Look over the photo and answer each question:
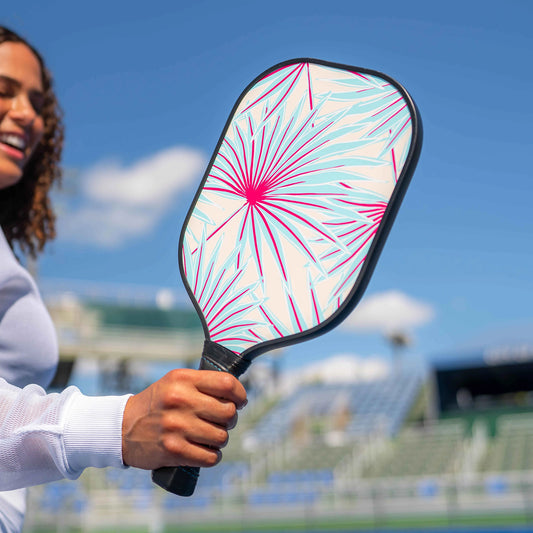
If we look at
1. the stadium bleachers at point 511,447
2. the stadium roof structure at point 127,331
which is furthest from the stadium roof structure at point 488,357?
the stadium roof structure at point 127,331

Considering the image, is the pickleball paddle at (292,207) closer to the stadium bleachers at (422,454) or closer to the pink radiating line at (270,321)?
the pink radiating line at (270,321)

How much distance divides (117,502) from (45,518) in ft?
13.9

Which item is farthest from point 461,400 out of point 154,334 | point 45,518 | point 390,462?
point 45,518

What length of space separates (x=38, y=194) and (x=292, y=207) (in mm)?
952

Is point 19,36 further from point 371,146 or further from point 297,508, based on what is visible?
point 297,508

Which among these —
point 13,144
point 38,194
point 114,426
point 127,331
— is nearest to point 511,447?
point 127,331

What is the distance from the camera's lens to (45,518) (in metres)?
9.57

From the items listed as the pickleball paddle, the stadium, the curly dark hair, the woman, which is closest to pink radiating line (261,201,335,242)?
the pickleball paddle

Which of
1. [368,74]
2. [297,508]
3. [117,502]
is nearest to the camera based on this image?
[368,74]

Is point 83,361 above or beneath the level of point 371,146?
beneath

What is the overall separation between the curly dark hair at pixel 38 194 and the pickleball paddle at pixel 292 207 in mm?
738

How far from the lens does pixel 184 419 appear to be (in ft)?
2.82

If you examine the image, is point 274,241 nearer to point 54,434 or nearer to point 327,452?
point 54,434

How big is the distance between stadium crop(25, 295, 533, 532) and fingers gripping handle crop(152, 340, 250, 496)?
14.3 feet
